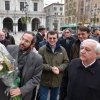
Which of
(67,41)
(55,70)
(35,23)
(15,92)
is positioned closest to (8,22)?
(35,23)

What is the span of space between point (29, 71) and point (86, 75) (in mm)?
975

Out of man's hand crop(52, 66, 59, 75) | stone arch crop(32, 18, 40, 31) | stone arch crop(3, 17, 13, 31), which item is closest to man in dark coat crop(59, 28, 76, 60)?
man's hand crop(52, 66, 59, 75)

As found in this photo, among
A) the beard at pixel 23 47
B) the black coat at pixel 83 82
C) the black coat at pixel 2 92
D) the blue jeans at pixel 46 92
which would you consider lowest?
the blue jeans at pixel 46 92

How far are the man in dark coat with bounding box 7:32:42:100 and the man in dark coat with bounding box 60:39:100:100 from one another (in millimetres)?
681

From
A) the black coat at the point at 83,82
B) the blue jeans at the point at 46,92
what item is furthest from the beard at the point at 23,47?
the blue jeans at the point at 46,92

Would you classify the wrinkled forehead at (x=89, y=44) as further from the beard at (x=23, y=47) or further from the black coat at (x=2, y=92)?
the black coat at (x=2, y=92)

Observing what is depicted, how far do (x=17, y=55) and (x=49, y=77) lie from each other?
1634 millimetres

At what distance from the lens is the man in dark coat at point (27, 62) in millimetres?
4551

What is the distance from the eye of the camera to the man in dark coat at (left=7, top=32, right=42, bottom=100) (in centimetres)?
455

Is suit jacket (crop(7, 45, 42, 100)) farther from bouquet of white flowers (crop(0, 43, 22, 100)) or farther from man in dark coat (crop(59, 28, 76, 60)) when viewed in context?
man in dark coat (crop(59, 28, 76, 60))

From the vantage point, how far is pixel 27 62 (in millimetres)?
4574

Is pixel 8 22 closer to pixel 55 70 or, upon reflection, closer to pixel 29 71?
pixel 55 70

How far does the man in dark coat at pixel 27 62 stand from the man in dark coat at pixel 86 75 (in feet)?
2.24

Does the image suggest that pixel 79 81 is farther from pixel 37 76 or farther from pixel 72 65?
pixel 37 76
